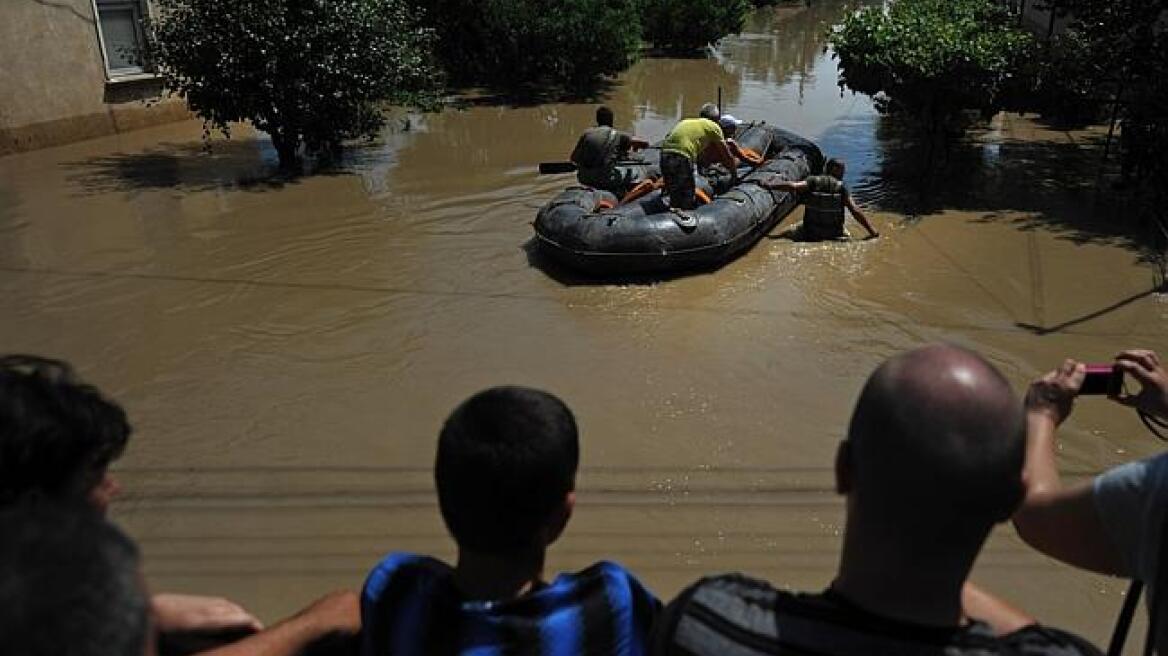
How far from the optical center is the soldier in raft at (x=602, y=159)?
10430mm

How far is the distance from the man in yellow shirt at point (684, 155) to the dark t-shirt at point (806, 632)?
8137 mm

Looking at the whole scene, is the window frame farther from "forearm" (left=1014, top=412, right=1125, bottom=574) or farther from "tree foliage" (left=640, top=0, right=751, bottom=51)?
"forearm" (left=1014, top=412, right=1125, bottom=574)

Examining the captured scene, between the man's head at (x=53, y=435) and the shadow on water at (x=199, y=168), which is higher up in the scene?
the man's head at (x=53, y=435)

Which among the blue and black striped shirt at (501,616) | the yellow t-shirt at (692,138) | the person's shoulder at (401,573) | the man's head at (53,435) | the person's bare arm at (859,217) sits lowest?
the person's bare arm at (859,217)

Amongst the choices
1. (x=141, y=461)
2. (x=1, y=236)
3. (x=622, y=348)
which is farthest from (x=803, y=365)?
(x=1, y=236)

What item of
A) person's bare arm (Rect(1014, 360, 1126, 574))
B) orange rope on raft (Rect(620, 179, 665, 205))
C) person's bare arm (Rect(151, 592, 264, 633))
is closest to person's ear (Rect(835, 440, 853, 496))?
person's bare arm (Rect(1014, 360, 1126, 574))

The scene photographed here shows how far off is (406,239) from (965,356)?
911 centimetres

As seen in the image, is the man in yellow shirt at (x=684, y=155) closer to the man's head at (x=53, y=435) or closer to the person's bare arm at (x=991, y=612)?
the person's bare arm at (x=991, y=612)

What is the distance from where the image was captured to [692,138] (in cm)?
960

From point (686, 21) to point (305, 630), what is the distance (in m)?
24.6

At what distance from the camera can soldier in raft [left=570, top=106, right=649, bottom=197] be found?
34.2ft

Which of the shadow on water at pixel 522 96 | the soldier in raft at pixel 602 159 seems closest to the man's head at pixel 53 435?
the soldier in raft at pixel 602 159

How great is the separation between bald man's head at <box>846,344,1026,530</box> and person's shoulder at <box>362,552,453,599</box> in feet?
2.93

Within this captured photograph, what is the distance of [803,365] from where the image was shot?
23.7 ft
